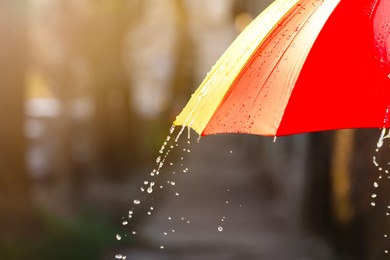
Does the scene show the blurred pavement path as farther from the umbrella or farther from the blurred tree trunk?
the umbrella

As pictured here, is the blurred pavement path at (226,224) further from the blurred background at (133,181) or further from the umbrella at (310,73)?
the umbrella at (310,73)

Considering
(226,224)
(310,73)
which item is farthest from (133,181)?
(310,73)

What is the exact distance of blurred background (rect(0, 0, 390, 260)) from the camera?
34.4 ft

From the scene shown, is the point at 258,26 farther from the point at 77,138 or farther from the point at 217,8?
the point at 217,8

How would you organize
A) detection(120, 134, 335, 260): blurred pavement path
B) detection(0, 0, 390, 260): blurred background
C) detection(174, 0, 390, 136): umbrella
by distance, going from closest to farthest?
1. detection(174, 0, 390, 136): umbrella
2. detection(0, 0, 390, 260): blurred background
3. detection(120, 134, 335, 260): blurred pavement path

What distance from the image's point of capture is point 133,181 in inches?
784

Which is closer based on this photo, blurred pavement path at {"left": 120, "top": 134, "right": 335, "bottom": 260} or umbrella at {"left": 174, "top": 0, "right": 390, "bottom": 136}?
umbrella at {"left": 174, "top": 0, "right": 390, "bottom": 136}

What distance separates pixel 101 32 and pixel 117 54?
1053 mm

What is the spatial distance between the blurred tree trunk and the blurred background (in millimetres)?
15

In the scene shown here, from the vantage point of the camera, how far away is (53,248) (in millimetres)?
10648

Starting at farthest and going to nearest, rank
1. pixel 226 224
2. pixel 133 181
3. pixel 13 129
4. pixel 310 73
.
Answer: pixel 133 181, pixel 226 224, pixel 13 129, pixel 310 73

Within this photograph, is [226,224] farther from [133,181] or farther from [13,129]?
[133,181]

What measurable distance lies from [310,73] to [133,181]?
16.9 m

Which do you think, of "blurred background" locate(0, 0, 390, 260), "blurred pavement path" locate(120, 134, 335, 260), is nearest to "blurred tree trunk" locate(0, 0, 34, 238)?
"blurred background" locate(0, 0, 390, 260)
